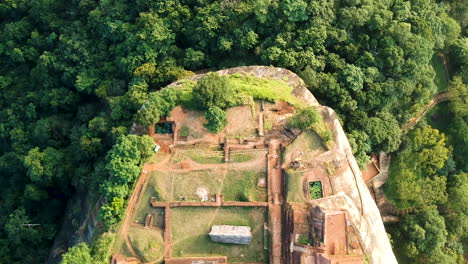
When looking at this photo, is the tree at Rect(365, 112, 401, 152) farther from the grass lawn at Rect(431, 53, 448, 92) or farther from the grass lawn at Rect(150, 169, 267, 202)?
the grass lawn at Rect(150, 169, 267, 202)

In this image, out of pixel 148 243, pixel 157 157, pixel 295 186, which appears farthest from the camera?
pixel 157 157

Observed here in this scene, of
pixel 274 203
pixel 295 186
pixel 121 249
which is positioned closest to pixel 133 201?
pixel 121 249

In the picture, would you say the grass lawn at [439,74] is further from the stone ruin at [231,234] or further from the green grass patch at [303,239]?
the stone ruin at [231,234]

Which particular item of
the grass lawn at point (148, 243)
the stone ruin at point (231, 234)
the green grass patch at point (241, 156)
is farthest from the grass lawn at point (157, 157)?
the stone ruin at point (231, 234)

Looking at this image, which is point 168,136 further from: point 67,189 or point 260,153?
point 67,189

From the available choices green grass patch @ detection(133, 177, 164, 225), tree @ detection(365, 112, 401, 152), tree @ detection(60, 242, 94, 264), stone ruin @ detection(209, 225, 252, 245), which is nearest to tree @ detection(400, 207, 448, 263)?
tree @ detection(365, 112, 401, 152)

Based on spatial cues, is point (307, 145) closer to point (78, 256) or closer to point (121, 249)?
point (121, 249)
